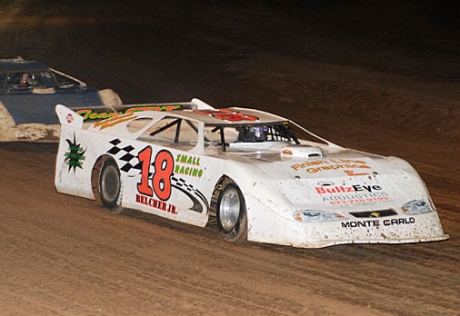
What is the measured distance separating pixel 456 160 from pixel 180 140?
5199mm

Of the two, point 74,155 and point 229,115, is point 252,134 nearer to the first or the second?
point 229,115

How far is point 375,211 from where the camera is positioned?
8656 millimetres

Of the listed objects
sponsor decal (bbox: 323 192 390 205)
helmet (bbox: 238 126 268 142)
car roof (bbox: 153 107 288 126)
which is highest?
car roof (bbox: 153 107 288 126)

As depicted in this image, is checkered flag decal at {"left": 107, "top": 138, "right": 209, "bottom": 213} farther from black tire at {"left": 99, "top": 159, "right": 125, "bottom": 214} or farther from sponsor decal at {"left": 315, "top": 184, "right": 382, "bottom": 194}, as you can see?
sponsor decal at {"left": 315, "top": 184, "right": 382, "bottom": 194}

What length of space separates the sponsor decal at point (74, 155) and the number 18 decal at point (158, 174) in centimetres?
93

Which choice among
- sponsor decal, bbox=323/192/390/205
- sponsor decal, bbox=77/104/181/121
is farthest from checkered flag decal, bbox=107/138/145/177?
sponsor decal, bbox=323/192/390/205

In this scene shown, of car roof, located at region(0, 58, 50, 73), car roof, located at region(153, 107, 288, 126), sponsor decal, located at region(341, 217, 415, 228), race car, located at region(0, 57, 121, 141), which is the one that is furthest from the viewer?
A: car roof, located at region(0, 58, 50, 73)

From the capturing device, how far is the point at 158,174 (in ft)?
31.7

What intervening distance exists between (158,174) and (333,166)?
65.7 inches

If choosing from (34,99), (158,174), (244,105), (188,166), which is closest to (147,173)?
(158,174)

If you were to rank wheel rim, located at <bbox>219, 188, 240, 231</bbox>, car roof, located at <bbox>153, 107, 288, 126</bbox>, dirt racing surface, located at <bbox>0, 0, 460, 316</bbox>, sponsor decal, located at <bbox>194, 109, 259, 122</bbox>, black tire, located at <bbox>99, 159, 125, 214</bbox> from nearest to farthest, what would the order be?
dirt racing surface, located at <bbox>0, 0, 460, 316</bbox> < wheel rim, located at <bbox>219, 188, 240, 231</bbox> < car roof, located at <bbox>153, 107, 288, 126</bbox> < sponsor decal, located at <bbox>194, 109, 259, 122</bbox> < black tire, located at <bbox>99, 159, 125, 214</bbox>

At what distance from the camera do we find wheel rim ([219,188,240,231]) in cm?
890

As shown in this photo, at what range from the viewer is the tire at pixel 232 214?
28.7ft

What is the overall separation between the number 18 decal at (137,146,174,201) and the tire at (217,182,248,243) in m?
0.72
